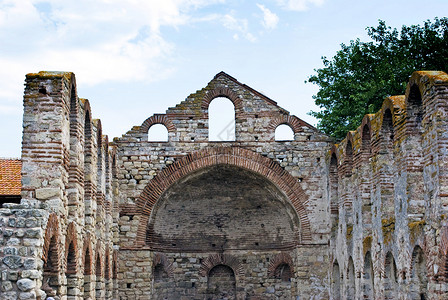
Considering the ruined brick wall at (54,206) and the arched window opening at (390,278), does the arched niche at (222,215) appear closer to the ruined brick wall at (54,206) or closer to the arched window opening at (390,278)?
the ruined brick wall at (54,206)

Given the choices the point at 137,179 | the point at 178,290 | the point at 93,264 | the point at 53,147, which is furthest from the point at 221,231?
the point at 53,147

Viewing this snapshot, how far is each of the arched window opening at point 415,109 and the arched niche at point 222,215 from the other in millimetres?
7341

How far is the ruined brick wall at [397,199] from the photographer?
11.0m

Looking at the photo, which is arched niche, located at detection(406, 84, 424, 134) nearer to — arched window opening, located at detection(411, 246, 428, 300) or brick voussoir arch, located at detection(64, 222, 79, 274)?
arched window opening, located at detection(411, 246, 428, 300)

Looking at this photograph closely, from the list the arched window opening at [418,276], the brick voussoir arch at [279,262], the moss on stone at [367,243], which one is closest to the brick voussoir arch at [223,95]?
the brick voussoir arch at [279,262]

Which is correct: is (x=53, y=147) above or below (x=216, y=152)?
below

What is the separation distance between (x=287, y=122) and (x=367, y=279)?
19.7 ft

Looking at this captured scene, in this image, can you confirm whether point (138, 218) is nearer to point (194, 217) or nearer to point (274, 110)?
point (194, 217)

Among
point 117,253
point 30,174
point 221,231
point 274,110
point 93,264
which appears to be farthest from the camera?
point 221,231

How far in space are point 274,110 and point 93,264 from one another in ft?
26.3

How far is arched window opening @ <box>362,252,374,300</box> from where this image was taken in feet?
50.3

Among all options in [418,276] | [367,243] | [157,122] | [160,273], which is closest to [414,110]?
[418,276]

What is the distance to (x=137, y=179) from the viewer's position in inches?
754

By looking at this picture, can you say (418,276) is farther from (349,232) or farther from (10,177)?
(10,177)
